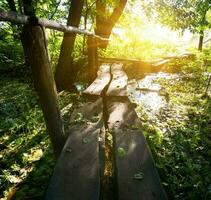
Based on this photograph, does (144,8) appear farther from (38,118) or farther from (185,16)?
(38,118)

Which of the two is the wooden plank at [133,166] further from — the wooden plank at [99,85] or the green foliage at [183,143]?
the wooden plank at [99,85]

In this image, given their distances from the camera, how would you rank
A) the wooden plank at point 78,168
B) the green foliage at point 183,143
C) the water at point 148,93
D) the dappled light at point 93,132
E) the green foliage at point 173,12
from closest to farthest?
the wooden plank at point 78,168, the dappled light at point 93,132, the green foliage at point 183,143, the water at point 148,93, the green foliage at point 173,12

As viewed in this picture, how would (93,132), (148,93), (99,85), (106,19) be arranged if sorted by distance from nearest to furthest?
1. (93,132)
2. (99,85)
3. (148,93)
4. (106,19)

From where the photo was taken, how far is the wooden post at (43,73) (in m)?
2.19

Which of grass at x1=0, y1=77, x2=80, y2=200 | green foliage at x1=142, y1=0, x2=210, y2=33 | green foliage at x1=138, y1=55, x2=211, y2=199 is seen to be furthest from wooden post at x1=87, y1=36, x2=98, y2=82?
green foliage at x1=142, y1=0, x2=210, y2=33

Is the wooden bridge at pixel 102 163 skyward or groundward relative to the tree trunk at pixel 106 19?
groundward

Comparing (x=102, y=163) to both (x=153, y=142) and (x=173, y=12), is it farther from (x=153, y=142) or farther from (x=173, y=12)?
(x=173, y=12)

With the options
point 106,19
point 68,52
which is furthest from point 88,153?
point 106,19

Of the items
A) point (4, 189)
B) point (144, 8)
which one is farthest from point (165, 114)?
point (144, 8)

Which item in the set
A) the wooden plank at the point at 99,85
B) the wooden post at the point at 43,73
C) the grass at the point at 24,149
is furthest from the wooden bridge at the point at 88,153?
the wooden plank at the point at 99,85

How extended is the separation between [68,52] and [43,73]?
453cm

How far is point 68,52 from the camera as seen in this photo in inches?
264

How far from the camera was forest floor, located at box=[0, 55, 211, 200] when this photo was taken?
9.69 ft

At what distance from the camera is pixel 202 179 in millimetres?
3070
